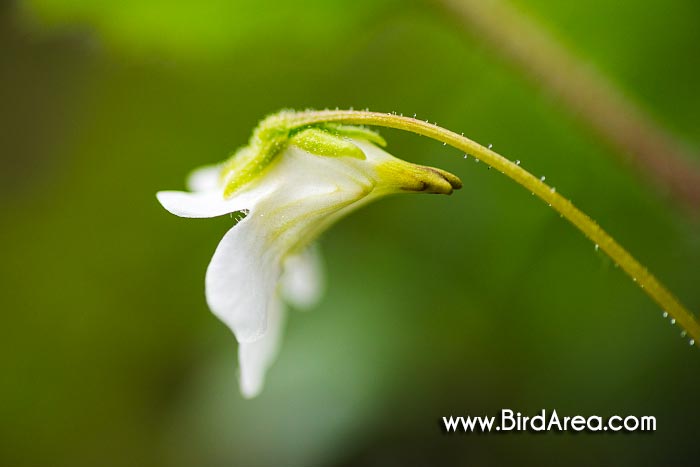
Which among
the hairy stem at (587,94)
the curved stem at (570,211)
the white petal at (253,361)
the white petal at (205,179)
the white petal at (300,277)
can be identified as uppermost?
the hairy stem at (587,94)

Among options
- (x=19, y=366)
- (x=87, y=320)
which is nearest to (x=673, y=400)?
(x=87, y=320)

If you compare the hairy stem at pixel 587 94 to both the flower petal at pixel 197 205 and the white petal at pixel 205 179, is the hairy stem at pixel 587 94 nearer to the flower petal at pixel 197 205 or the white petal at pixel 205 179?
the white petal at pixel 205 179

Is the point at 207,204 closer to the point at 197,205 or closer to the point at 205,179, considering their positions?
the point at 197,205

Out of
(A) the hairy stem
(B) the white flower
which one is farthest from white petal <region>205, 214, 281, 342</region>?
(A) the hairy stem

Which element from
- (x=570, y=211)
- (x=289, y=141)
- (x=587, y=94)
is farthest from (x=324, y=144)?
(x=587, y=94)

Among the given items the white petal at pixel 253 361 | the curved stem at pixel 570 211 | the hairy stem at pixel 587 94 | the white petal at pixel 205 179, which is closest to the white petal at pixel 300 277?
Answer: the white petal at pixel 253 361

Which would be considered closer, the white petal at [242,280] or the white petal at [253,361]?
the white petal at [242,280]

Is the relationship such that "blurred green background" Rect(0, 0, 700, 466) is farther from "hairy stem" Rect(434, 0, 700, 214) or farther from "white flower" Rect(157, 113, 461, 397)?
"white flower" Rect(157, 113, 461, 397)
